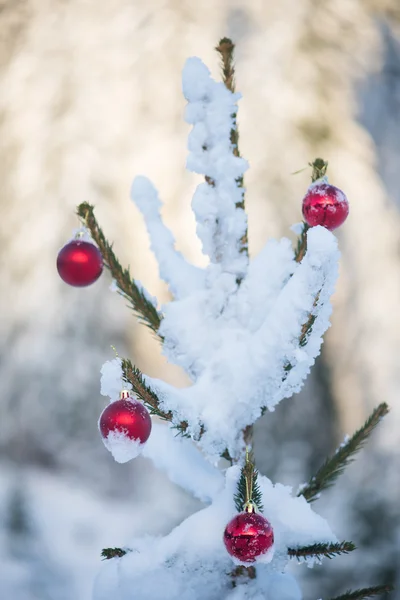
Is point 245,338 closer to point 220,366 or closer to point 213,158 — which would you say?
point 220,366

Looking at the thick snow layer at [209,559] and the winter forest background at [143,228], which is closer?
the thick snow layer at [209,559]

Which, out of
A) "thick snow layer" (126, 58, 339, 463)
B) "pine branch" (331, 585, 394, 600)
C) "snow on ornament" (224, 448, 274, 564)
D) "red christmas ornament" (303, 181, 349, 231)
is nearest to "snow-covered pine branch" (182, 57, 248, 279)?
"thick snow layer" (126, 58, 339, 463)

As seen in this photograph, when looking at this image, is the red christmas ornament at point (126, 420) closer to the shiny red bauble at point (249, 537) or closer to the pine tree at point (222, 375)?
the pine tree at point (222, 375)

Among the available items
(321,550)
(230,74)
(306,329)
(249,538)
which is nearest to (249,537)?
(249,538)

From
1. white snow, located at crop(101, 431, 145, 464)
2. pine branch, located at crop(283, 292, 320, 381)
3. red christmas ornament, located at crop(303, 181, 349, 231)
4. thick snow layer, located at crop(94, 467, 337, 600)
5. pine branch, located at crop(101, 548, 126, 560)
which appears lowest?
thick snow layer, located at crop(94, 467, 337, 600)

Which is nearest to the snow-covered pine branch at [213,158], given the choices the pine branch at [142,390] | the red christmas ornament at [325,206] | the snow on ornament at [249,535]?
the red christmas ornament at [325,206]

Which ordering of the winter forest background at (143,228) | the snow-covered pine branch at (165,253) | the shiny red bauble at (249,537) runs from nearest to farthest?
the shiny red bauble at (249,537)
the snow-covered pine branch at (165,253)
the winter forest background at (143,228)

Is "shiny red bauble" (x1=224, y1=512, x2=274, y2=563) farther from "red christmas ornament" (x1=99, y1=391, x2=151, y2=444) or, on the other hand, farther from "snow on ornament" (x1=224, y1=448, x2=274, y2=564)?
"red christmas ornament" (x1=99, y1=391, x2=151, y2=444)
